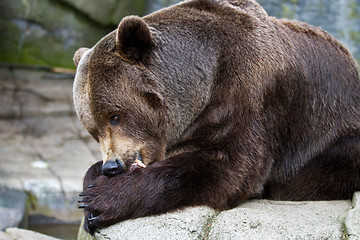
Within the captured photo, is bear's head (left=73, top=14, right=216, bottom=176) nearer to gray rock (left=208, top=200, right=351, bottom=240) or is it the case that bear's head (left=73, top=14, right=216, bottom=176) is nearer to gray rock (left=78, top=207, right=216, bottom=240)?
gray rock (left=78, top=207, right=216, bottom=240)

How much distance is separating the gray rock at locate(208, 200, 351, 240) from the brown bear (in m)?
0.26

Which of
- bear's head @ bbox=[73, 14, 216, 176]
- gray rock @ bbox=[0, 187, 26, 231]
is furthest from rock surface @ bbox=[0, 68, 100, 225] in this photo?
bear's head @ bbox=[73, 14, 216, 176]

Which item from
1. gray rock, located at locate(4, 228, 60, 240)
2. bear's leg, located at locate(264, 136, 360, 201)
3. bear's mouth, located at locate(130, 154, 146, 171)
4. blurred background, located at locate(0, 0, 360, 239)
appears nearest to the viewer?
bear's mouth, located at locate(130, 154, 146, 171)

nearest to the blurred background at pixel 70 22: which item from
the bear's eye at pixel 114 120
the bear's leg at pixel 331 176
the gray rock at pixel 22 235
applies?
the gray rock at pixel 22 235

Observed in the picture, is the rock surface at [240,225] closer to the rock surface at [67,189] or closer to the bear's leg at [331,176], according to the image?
the rock surface at [67,189]

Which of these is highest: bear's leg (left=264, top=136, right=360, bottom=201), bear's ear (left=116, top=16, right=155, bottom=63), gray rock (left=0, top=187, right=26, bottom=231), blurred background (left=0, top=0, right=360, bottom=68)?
bear's ear (left=116, top=16, right=155, bottom=63)

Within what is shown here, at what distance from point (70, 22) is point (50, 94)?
246cm

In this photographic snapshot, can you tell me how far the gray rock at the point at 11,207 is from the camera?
867 centimetres

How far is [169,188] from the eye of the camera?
4594mm

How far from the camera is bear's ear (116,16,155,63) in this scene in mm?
4742

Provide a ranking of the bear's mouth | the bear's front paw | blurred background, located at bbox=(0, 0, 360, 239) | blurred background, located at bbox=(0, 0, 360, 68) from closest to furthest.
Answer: the bear's front paw, the bear's mouth, blurred background, located at bbox=(0, 0, 360, 239), blurred background, located at bbox=(0, 0, 360, 68)

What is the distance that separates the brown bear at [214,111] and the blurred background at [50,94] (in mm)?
4575

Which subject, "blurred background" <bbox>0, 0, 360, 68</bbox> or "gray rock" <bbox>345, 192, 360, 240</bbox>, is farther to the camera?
"blurred background" <bbox>0, 0, 360, 68</bbox>

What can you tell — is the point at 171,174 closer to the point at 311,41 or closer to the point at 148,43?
the point at 148,43
